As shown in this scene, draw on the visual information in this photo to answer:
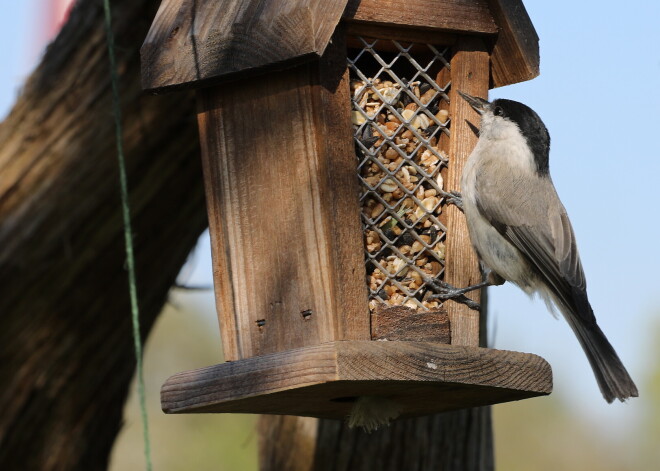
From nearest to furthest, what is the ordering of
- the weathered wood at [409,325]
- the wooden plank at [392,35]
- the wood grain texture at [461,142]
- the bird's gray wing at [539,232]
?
1. the weathered wood at [409,325]
2. the wooden plank at [392,35]
3. the wood grain texture at [461,142]
4. the bird's gray wing at [539,232]

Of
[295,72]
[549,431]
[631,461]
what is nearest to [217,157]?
[295,72]

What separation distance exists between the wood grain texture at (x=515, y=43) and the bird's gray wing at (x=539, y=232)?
32 cm

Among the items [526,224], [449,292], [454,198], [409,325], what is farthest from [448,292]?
[526,224]

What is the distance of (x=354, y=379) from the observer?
2555 millimetres

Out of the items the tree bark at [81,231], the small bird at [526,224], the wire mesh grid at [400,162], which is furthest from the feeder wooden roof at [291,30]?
the tree bark at [81,231]

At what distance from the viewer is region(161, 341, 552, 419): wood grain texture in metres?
2.59

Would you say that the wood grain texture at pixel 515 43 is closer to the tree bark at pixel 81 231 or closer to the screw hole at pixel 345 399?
the screw hole at pixel 345 399

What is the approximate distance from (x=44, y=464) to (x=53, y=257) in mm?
886

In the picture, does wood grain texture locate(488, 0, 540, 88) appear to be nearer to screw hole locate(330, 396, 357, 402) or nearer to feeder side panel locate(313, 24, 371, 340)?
feeder side panel locate(313, 24, 371, 340)

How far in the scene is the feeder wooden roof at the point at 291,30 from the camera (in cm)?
279

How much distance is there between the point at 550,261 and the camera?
350 centimetres

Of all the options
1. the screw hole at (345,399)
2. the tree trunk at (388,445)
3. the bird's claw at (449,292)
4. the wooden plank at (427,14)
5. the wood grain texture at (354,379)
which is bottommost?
the tree trunk at (388,445)

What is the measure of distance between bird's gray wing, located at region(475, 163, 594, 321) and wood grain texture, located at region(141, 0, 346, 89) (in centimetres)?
87

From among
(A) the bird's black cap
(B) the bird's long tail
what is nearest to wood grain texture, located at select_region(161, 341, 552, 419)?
(B) the bird's long tail
